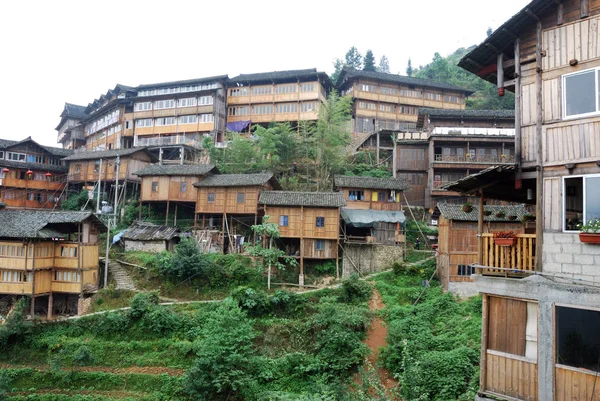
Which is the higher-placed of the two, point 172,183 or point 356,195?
point 172,183

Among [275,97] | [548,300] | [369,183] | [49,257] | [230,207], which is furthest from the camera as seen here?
[275,97]

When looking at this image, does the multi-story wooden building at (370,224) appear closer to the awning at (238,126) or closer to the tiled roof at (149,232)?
the tiled roof at (149,232)

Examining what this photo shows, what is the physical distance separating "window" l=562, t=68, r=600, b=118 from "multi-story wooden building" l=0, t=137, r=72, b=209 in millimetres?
45423

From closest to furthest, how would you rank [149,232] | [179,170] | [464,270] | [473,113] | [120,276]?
[464,270]
[120,276]
[149,232]
[179,170]
[473,113]

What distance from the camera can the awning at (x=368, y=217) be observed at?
100 ft

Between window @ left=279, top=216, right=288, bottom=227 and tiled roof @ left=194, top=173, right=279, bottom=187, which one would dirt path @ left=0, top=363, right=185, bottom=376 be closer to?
window @ left=279, top=216, right=288, bottom=227

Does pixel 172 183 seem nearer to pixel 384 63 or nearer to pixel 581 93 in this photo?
pixel 581 93

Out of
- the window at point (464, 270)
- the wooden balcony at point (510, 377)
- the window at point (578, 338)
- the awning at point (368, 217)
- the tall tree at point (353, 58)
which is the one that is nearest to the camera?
the window at point (578, 338)

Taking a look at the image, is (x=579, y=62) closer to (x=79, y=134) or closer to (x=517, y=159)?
(x=517, y=159)

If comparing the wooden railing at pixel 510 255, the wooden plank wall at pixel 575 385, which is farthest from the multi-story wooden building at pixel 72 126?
the wooden plank wall at pixel 575 385

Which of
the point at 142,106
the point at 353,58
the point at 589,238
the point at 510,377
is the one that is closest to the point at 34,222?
the point at 142,106

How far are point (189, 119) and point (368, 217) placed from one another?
26682 mm

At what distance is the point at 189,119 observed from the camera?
4712cm

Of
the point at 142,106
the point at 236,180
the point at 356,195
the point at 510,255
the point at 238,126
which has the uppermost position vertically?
the point at 142,106
